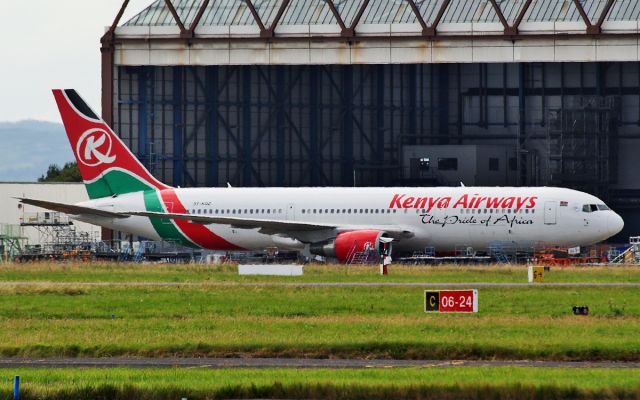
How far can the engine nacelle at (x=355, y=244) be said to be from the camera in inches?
2763

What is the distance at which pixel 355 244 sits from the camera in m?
70.2

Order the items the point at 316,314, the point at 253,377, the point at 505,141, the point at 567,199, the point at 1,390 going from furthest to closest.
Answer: the point at 505,141 < the point at 567,199 < the point at 316,314 < the point at 253,377 < the point at 1,390

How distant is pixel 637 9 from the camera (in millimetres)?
93000

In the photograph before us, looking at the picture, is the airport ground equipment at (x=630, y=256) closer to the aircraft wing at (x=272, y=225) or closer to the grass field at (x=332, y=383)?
the aircraft wing at (x=272, y=225)

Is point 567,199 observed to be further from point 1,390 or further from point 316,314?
point 1,390

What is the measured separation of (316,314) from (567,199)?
3223cm

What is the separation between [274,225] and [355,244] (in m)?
4.38

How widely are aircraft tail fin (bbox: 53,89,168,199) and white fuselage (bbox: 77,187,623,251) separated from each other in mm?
980

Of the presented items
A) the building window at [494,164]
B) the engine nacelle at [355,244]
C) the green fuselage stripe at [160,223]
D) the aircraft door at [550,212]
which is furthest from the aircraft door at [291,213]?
the building window at [494,164]

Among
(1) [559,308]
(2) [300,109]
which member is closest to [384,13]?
(2) [300,109]

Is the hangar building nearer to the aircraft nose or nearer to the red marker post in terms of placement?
the aircraft nose

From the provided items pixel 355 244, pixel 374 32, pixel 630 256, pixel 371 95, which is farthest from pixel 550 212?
pixel 371 95

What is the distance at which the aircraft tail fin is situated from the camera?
252 ft

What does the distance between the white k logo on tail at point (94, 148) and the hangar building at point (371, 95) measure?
50.5ft
